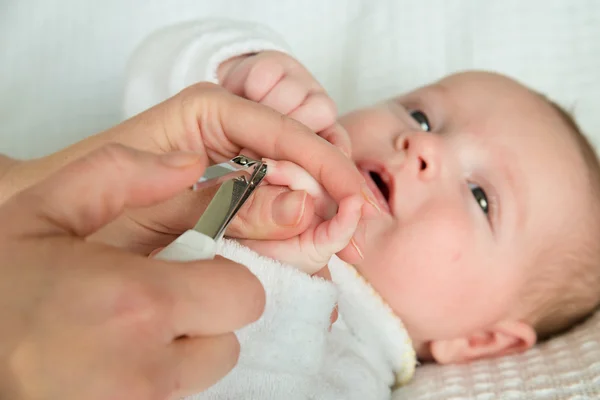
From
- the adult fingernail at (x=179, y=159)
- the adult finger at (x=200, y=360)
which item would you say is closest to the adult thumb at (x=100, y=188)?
the adult fingernail at (x=179, y=159)

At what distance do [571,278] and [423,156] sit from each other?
1.06ft

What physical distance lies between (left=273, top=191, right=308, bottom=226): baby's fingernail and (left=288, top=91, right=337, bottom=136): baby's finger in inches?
7.5

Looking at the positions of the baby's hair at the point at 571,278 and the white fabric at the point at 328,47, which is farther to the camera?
the white fabric at the point at 328,47

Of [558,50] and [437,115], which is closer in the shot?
[437,115]

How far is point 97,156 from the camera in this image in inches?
14.4

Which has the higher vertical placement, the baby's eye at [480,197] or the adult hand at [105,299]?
the adult hand at [105,299]

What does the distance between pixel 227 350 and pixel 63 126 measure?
80 cm

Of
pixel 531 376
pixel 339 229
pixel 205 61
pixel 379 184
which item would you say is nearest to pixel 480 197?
pixel 379 184

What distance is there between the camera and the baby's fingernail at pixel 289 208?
0.54 metres

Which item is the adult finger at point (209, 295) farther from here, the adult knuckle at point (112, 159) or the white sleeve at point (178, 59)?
the white sleeve at point (178, 59)

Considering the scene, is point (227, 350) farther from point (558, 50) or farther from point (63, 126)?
point (558, 50)

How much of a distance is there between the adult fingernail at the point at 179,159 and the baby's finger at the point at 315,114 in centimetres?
36

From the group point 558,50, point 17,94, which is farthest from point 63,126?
point 558,50

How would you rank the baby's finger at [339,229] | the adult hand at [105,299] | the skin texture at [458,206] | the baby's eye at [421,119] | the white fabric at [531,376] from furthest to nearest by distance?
the baby's eye at [421,119], the skin texture at [458,206], the white fabric at [531,376], the baby's finger at [339,229], the adult hand at [105,299]
